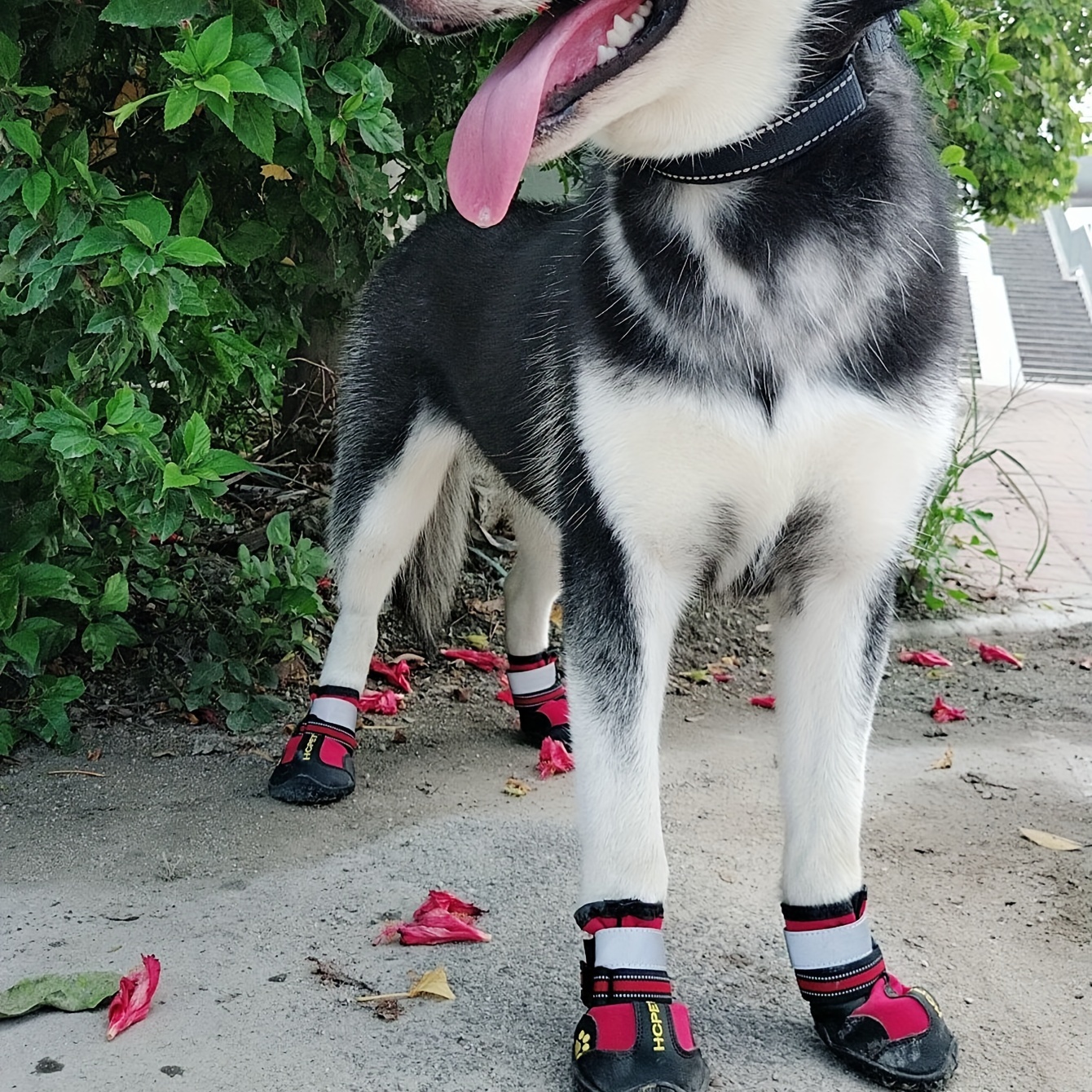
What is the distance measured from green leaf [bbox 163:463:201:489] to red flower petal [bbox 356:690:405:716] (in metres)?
1.11

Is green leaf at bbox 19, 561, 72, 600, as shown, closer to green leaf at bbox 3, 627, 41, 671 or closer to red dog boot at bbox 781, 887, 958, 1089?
green leaf at bbox 3, 627, 41, 671

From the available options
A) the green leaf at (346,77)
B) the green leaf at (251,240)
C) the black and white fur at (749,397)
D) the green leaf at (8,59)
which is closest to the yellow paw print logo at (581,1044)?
the black and white fur at (749,397)

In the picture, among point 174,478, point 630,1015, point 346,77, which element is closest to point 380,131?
point 346,77

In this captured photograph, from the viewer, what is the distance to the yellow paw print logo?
2.29 m

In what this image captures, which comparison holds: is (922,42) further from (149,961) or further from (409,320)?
(149,961)

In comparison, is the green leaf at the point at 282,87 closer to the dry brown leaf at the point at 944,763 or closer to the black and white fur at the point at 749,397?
the black and white fur at the point at 749,397

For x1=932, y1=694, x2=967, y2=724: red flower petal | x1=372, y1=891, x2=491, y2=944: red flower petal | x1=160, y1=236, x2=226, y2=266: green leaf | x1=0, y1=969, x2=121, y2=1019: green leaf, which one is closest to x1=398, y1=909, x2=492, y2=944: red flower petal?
x1=372, y1=891, x2=491, y2=944: red flower petal

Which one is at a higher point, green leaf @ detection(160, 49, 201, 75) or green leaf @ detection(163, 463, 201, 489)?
green leaf @ detection(160, 49, 201, 75)

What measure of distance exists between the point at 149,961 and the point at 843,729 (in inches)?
50.9

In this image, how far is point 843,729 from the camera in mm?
2402

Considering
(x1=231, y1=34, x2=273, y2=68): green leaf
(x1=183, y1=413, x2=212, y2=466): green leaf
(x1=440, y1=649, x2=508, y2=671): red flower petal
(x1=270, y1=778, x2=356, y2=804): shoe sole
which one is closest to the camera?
(x1=231, y1=34, x2=273, y2=68): green leaf

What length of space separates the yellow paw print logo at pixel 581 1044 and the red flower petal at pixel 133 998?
29.6 inches

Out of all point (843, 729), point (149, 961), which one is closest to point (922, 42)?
point (843, 729)

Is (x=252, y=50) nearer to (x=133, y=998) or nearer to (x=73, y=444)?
(x=73, y=444)
